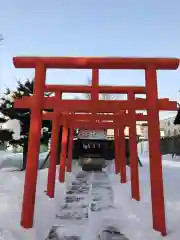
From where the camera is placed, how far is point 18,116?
538 inches

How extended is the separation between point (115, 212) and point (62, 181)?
155 inches

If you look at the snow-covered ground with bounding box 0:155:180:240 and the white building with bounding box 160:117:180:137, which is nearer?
the snow-covered ground with bounding box 0:155:180:240

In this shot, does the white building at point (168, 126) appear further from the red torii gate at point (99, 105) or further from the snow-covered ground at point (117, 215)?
the red torii gate at point (99, 105)

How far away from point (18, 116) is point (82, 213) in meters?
9.15

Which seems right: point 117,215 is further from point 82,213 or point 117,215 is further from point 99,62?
point 99,62

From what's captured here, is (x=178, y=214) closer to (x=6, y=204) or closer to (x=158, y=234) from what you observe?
(x=158, y=234)

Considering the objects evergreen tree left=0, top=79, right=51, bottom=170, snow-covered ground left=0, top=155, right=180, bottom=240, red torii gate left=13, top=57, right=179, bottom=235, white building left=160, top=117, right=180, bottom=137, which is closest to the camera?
snow-covered ground left=0, top=155, right=180, bottom=240

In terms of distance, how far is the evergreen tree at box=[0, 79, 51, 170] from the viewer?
13570 mm

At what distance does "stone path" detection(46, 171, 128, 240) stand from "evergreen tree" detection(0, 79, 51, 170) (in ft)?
20.2

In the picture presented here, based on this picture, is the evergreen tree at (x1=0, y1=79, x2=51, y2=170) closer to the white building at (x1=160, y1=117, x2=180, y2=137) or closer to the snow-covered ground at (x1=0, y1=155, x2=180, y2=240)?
the snow-covered ground at (x1=0, y1=155, x2=180, y2=240)

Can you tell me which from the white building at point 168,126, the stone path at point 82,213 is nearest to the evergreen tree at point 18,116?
the stone path at point 82,213

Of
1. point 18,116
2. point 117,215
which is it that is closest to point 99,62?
point 117,215

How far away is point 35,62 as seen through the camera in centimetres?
445

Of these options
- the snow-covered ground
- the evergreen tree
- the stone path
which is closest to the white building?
the evergreen tree
